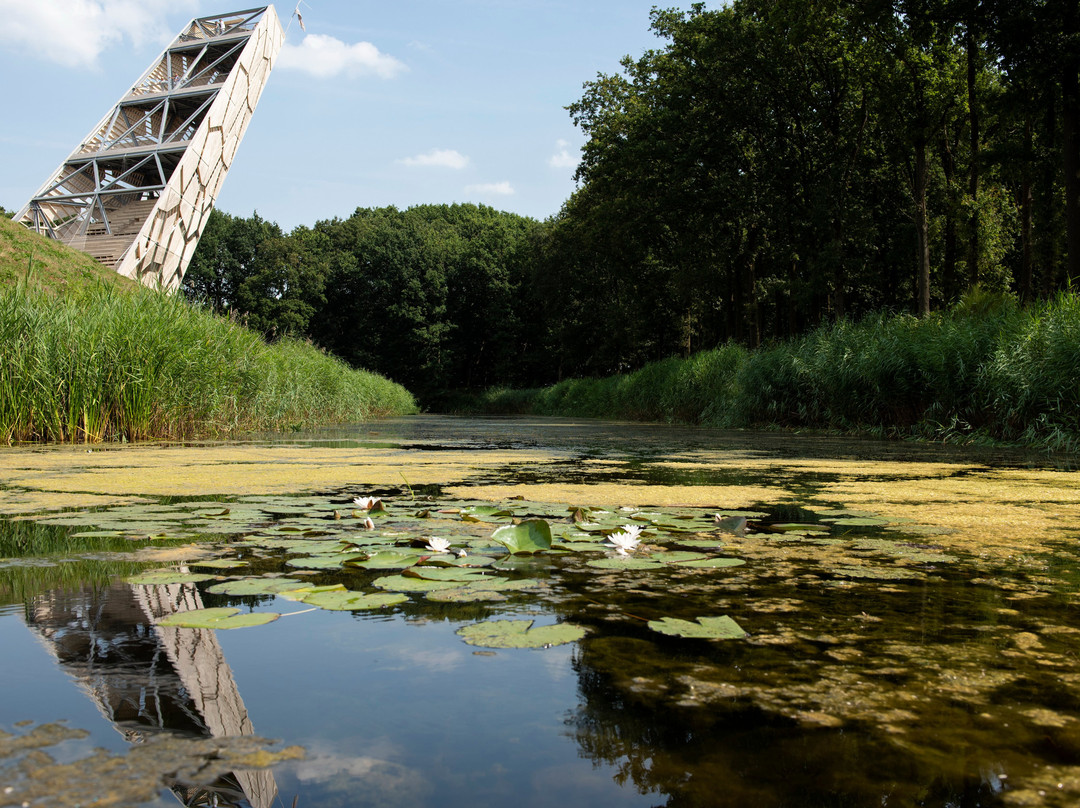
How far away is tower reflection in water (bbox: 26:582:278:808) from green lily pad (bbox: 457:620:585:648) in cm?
35

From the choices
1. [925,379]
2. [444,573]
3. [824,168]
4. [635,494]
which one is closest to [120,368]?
[635,494]

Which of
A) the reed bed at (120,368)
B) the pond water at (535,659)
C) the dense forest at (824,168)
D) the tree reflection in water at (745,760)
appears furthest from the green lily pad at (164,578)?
the dense forest at (824,168)

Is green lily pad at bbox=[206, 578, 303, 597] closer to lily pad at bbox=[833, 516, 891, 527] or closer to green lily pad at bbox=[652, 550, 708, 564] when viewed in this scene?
green lily pad at bbox=[652, 550, 708, 564]

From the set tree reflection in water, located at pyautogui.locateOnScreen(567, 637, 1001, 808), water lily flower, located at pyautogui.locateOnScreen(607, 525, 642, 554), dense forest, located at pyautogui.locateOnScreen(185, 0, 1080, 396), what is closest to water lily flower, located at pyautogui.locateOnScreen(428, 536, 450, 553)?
water lily flower, located at pyautogui.locateOnScreen(607, 525, 642, 554)

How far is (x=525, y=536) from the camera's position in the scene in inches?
66.4

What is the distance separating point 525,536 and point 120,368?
5.12 m

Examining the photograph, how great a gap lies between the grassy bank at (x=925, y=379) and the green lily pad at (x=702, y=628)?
5825mm

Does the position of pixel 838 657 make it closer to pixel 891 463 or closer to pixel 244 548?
pixel 244 548

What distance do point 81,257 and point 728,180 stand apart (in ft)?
40.5

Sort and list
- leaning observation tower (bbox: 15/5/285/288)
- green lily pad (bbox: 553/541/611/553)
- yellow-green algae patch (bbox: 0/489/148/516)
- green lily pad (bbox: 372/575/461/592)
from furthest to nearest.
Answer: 1. leaning observation tower (bbox: 15/5/285/288)
2. yellow-green algae patch (bbox: 0/489/148/516)
3. green lily pad (bbox: 553/541/611/553)
4. green lily pad (bbox: 372/575/461/592)

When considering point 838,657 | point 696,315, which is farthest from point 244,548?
point 696,315

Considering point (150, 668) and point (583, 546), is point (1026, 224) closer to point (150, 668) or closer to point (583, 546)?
point (583, 546)

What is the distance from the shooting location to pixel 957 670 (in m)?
0.96

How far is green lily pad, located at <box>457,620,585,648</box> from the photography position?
1037 millimetres
